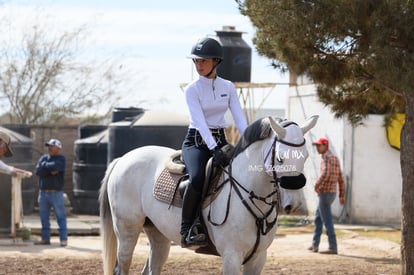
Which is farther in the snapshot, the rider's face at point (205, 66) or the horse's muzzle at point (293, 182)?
the rider's face at point (205, 66)

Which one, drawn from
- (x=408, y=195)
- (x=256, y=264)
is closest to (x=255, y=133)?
(x=256, y=264)

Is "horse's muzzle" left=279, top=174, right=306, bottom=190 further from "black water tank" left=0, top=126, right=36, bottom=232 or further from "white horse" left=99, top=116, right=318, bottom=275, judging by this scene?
"black water tank" left=0, top=126, right=36, bottom=232

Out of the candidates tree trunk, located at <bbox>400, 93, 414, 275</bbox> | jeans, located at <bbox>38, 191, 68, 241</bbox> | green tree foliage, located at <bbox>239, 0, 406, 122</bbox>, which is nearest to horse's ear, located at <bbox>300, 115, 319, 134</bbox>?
green tree foliage, located at <bbox>239, 0, 406, 122</bbox>

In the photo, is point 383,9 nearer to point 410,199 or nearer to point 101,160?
point 410,199

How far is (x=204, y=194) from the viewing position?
24.5 ft

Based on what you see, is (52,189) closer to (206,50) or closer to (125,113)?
(125,113)

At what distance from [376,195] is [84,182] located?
647 cm

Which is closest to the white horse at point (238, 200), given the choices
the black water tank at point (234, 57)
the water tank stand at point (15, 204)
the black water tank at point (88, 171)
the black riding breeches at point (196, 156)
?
the black riding breeches at point (196, 156)

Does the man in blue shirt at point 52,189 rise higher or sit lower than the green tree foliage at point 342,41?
lower

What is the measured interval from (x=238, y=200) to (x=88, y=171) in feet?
41.7

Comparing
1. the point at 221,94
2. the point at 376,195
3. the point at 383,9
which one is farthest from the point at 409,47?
the point at 376,195

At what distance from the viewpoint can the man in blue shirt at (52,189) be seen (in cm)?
1392

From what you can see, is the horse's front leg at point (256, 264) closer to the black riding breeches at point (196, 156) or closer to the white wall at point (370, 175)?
the black riding breeches at point (196, 156)

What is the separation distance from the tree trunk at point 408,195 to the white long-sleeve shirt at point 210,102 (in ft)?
10.2
